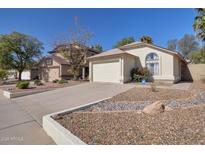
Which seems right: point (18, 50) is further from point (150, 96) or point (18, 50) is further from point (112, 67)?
point (150, 96)

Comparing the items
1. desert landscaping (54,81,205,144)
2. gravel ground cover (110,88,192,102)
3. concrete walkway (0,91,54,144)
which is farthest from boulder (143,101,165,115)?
concrete walkway (0,91,54,144)

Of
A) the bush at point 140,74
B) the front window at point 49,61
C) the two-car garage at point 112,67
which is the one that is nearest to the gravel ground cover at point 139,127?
the two-car garage at point 112,67

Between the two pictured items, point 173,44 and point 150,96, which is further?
point 173,44

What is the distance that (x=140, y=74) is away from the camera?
15.3 metres

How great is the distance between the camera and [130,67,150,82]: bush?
15.2 m

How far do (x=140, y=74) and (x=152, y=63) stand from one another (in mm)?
1939

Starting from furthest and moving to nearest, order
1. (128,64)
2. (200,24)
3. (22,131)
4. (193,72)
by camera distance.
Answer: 1. (193,72)
2. (128,64)
3. (200,24)
4. (22,131)

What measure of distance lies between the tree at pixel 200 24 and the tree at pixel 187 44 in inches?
1463

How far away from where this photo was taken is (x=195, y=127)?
11.7 feet

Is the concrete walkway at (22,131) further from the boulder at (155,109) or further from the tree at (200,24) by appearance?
the tree at (200,24)

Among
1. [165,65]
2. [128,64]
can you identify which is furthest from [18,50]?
[165,65]

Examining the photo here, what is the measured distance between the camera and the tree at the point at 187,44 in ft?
144
